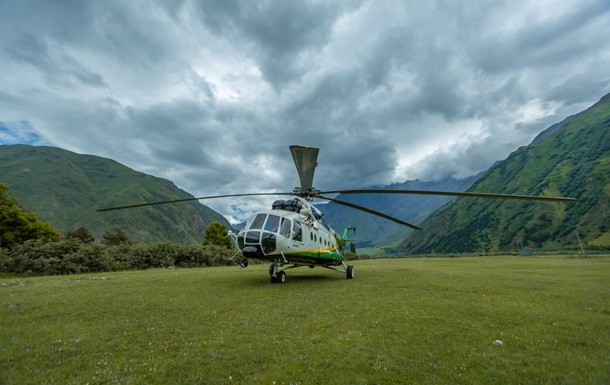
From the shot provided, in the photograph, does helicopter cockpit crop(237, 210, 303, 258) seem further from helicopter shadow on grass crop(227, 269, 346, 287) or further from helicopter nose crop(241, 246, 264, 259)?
helicopter shadow on grass crop(227, 269, 346, 287)

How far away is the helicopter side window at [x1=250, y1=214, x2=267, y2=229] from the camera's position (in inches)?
566

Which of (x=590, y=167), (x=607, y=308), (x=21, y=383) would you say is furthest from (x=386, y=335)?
(x=590, y=167)

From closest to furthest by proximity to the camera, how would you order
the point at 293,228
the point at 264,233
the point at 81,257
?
the point at 264,233
the point at 293,228
the point at 81,257

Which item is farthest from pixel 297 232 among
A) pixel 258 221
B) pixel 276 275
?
pixel 276 275

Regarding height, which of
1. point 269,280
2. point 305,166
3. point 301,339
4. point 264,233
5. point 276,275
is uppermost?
point 305,166

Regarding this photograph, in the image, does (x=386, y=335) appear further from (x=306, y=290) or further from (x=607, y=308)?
(x=607, y=308)

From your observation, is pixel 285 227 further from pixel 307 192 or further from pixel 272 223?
pixel 307 192

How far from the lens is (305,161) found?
1420 cm

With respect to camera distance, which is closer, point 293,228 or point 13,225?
point 293,228

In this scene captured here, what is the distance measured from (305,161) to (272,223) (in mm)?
3591

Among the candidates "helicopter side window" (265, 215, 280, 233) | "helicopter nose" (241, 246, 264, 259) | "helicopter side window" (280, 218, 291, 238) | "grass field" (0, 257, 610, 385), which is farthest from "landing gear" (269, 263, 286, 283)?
"grass field" (0, 257, 610, 385)

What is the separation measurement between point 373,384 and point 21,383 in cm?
559

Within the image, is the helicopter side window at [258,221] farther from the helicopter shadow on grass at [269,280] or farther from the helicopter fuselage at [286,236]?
the helicopter shadow on grass at [269,280]

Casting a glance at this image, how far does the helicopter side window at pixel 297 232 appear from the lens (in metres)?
15.5
